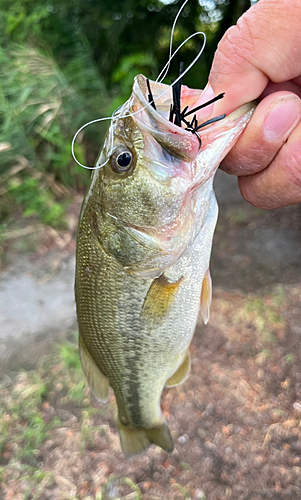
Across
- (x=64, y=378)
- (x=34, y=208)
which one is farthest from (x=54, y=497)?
(x=34, y=208)

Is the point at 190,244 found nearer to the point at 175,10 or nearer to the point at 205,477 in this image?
the point at 205,477

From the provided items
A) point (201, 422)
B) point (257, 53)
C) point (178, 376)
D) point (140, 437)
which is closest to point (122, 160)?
point (257, 53)

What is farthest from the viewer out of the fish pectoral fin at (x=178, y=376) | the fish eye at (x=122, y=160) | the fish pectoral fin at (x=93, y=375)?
the fish pectoral fin at (x=178, y=376)

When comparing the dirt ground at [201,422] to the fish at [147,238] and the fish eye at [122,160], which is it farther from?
the fish eye at [122,160]

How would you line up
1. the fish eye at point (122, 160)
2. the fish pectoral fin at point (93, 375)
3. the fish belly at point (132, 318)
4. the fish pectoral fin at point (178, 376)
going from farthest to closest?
the fish pectoral fin at point (178, 376) → the fish pectoral fin at point (93, 375) → the fish belly at point (132, 318) → the fish eye at point (122, 160)

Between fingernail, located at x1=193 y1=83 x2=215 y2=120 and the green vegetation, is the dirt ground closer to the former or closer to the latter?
the green vegetation

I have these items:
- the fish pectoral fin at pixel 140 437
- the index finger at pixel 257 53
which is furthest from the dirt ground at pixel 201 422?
the index finger at pixel 257 53

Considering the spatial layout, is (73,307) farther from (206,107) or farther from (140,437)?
(206,107)
